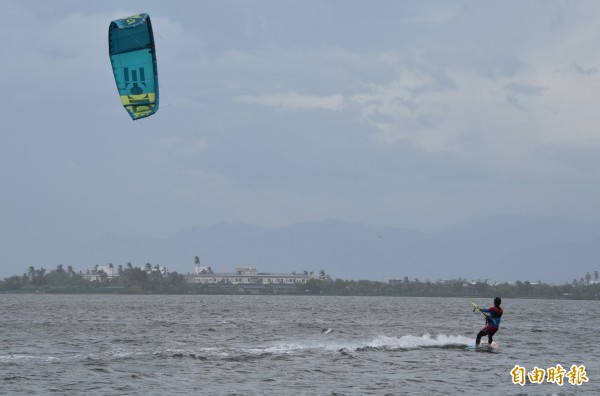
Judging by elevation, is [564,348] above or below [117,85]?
below

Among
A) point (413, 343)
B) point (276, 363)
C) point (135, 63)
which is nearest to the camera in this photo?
point (276, 363)

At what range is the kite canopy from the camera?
34.0 meters

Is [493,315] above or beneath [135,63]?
beneath

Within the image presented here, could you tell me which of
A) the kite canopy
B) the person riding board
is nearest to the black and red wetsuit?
the person riding board

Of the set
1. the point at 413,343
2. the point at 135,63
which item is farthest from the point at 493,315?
the point at 135,63

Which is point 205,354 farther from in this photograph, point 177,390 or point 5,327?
point 5,327

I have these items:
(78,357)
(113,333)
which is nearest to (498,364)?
(78,357)

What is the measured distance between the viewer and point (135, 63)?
34281 millimetres

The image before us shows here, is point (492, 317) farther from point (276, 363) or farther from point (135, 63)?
point (135, 63)

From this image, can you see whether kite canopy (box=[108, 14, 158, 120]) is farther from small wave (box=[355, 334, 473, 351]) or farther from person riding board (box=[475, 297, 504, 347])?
person riding board (box=[475, 297, 504, 347])

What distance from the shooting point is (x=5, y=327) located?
54000 millimetres

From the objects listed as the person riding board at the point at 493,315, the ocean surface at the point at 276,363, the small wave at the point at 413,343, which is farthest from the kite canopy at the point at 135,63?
the person riding board at the point at 493,315

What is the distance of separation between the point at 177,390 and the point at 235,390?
1.75 m

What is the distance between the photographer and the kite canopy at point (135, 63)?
111ft
